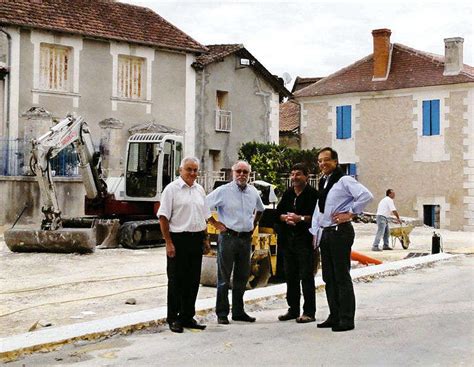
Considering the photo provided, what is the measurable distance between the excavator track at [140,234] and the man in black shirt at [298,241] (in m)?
10.8

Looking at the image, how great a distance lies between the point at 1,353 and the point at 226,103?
25202mm

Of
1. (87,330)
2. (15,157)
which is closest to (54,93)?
(15,157)

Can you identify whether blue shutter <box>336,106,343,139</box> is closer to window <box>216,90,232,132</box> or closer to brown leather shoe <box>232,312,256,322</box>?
window <box>216,90,232,132</box>

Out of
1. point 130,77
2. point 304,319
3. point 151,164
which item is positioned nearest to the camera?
point 304,319

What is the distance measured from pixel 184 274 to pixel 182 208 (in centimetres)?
72

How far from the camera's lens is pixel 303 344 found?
27.2ft

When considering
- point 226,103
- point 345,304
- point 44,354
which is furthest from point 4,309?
point 226,103

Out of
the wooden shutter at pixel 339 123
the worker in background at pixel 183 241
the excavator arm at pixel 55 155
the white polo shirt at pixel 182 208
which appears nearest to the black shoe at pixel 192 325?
the worker in background at pixel 183 241

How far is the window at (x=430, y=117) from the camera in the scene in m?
35.2

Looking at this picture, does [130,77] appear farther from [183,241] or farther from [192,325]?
[192,325]

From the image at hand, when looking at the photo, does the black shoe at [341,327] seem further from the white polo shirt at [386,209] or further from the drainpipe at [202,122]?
the drainpipe at [202,122]

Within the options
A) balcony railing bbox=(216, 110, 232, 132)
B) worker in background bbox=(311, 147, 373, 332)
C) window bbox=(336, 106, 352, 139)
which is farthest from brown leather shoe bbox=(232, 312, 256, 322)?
window bbox=(336, 106, 352, 139)

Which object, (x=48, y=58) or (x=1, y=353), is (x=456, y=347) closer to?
(x=1, y=353)

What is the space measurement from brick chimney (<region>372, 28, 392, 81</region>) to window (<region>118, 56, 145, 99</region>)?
12.4m
